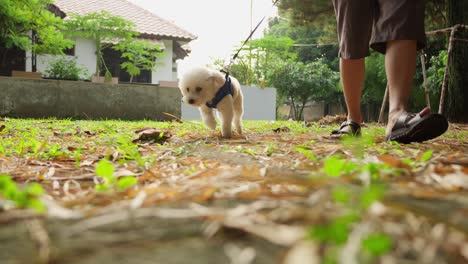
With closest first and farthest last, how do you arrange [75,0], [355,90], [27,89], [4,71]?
1. [355,90]
2. [27,89]
3. [4,71]
4. [75,0]

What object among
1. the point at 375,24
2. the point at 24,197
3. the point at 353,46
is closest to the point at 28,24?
the point at 353,46

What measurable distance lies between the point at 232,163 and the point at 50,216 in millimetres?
966

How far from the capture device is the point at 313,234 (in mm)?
456

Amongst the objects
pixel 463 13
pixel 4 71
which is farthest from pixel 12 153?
pixel 4 71

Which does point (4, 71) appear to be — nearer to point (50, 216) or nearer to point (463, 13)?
point (463, 13)

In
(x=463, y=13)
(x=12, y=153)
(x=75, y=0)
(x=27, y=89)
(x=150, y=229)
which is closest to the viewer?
(x=150, y=229)

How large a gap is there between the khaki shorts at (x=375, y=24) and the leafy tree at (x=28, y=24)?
287 inches

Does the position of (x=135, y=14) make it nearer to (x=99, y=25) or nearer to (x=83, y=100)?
(x=99, y=25)

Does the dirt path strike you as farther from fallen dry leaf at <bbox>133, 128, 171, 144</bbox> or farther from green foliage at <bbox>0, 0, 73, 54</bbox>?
green foliage at <bbox>0, 0, 73, 54</bbox>

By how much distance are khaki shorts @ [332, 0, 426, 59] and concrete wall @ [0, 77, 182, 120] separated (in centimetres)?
655

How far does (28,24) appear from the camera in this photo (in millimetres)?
9305

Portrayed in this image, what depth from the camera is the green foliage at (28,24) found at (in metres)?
8.01

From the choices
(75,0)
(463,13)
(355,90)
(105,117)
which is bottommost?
(105,117)

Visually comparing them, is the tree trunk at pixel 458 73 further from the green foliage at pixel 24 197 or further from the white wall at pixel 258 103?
the white wall at pixel 258 103
